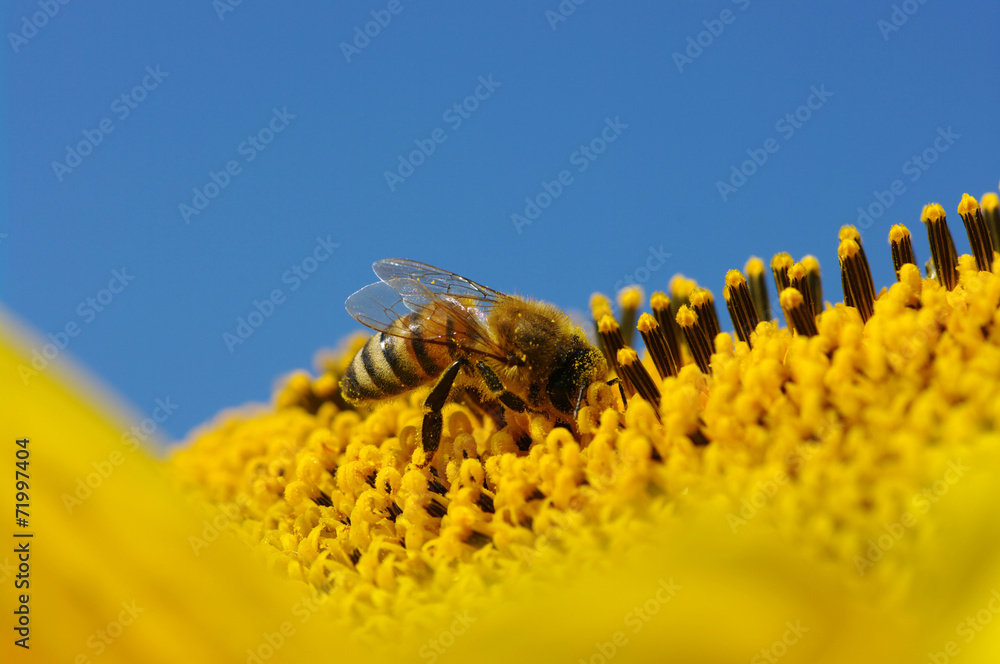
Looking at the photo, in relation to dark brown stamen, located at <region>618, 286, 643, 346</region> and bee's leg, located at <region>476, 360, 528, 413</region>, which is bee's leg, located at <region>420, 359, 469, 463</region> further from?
dark brown stamen, located at <region>618, 286, 643, 346</region>

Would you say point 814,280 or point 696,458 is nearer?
point 696,458

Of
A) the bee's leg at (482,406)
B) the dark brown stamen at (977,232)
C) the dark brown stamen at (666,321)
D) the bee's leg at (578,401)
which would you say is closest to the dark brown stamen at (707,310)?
the dark brown stamen at (666,321)

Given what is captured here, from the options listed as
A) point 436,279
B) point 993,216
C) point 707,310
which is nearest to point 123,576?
point 436,279

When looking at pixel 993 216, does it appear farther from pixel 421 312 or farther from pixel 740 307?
pixel 421 312

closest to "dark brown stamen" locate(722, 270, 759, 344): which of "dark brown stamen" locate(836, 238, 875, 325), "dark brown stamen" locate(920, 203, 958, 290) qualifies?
"dark brown stamen" locate(836, 238, 875, 325)

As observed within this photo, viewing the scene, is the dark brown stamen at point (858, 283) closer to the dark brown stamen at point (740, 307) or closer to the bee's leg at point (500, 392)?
the dark brown stamen at point (740, 307)

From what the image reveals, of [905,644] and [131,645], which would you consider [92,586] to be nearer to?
[131,645]
